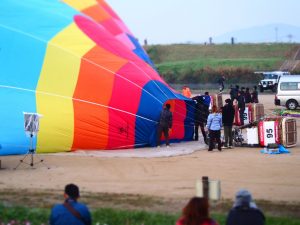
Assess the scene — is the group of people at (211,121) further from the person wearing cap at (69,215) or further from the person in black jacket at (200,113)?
the person wearing cap at (69,215)

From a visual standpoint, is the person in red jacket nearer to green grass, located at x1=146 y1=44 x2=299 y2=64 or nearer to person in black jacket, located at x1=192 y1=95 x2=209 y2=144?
person in black jacket, located at x1=192 y1=95 x2=209 y2=144

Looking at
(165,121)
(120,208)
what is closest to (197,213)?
(120,208)

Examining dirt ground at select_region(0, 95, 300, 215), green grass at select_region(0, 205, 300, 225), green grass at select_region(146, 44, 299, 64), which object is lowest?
green grass at select_region(0, 205, 300, 225)

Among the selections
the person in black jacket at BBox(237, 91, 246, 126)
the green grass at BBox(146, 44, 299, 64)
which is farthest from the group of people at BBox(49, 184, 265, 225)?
the green grass at BBox(146, 44, 299, 64)

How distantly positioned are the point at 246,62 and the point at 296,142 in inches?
1902

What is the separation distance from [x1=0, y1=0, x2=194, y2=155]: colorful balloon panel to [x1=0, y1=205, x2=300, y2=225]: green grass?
22.3ft

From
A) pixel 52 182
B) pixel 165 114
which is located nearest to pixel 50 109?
pixel 165 114

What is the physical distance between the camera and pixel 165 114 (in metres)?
19.2

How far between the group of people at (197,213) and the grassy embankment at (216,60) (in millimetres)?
52656

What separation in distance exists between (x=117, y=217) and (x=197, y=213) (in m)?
3.53

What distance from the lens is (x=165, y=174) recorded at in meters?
14.9

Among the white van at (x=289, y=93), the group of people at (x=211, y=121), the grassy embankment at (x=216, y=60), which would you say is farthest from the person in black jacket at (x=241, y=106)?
the grassy embankment at (x=216, y=60)

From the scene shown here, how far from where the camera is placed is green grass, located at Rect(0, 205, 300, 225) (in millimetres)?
9930

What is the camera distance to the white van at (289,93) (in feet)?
111
